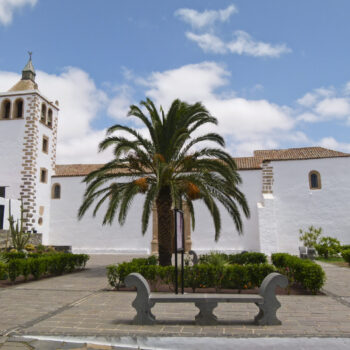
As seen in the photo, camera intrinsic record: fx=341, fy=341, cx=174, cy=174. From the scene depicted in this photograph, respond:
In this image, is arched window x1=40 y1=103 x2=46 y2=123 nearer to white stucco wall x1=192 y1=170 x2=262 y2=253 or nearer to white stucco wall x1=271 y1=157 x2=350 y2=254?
white stucco wall x1=192 y1=170 x2=262 y2=253

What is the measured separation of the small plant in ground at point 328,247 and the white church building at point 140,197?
759 mm

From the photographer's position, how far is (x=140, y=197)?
71.0ft

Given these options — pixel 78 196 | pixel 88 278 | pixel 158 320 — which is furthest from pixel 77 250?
pixel 158 320

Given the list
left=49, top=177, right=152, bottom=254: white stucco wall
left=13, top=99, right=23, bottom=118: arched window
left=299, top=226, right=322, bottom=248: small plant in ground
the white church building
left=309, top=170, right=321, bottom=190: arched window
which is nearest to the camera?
left=299, top=226, right=322, bottom=248: small plant in ground

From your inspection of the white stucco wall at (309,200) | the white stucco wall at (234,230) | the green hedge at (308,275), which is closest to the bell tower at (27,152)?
the white stucco wall at (234,230)

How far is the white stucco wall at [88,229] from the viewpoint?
21375 millimetres

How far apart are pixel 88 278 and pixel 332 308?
24.5 ft

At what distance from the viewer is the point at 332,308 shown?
6.59 meters

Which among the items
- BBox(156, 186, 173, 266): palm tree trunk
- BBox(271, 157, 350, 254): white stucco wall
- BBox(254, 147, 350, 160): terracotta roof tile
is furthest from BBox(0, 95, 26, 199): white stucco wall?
BBox(271, 157, 350, 254): white stucco wall

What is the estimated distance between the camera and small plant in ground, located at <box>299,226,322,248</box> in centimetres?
1881

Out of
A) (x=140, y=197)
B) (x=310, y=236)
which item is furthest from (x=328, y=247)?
(x=140, y=197)

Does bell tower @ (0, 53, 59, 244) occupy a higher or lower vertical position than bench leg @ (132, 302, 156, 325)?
higher

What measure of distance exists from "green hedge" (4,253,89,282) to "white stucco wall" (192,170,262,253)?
328 inches

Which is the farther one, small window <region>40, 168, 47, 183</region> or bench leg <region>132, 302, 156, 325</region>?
small window <region>40, 168, 47, 183</region>
